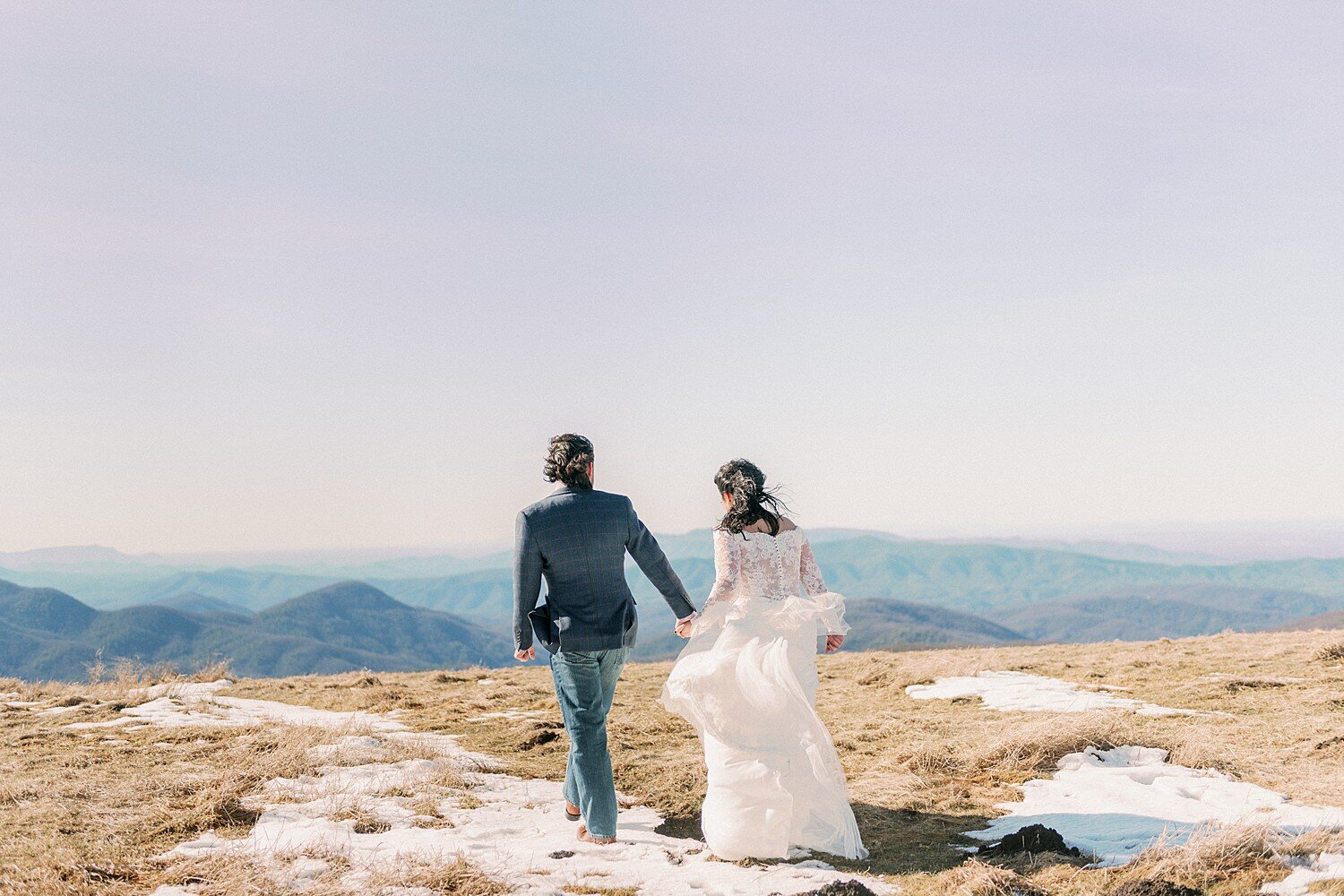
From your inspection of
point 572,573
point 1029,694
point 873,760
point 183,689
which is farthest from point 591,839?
point 183,689

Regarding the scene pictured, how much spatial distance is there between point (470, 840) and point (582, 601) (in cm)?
221

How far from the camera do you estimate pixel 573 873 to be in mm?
6277

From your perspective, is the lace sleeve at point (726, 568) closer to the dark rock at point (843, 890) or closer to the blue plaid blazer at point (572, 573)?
the blue plaid blazer at point (572, 573)

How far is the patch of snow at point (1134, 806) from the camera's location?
6335 millimetres

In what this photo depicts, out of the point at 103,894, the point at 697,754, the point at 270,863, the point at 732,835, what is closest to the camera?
the point at 103,894

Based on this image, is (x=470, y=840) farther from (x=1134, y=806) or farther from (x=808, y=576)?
(x=1134, y=806)

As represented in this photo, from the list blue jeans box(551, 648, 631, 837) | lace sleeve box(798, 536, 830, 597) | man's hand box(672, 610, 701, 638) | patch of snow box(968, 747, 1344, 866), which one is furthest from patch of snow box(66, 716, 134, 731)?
patch of snow box(968, 747, 1344, 866)

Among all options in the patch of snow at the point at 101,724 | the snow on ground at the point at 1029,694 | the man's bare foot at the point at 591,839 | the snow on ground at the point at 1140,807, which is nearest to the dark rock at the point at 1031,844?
the snow on ground at the point at 1140,807

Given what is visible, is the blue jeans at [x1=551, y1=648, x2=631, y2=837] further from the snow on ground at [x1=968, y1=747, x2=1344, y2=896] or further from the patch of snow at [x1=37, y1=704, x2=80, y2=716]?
the patch of snow at [x1=37, y1=704, x2=80, y2=716]

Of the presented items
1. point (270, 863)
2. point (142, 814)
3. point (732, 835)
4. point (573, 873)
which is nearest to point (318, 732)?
point (142, 814)

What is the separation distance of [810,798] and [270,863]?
4.03m

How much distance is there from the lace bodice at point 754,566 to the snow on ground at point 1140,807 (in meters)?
2.61

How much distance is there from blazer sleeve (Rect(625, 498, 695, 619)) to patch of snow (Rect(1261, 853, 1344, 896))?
428cm

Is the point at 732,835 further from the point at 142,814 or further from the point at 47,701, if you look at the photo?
the point at 47,701
